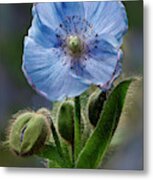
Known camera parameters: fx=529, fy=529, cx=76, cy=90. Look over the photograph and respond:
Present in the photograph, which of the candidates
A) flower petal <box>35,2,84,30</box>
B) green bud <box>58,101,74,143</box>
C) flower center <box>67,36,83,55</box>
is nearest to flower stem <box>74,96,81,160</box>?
green bud <box>58,101,74,143</box>

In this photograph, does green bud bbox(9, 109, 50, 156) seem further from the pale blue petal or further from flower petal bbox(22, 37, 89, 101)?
the pale blue petal

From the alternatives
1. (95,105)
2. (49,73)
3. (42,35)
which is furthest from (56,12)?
(95,105)

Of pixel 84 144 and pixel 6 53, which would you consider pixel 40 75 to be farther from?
pixel 84 144

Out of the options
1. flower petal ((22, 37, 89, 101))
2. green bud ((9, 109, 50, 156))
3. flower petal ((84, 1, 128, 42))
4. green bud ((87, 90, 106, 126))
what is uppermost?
flower petal ((84, 1, 128, 42))

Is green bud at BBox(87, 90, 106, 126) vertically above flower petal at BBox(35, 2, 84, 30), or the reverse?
flower petal at BBox(35, 2, 84, 30)

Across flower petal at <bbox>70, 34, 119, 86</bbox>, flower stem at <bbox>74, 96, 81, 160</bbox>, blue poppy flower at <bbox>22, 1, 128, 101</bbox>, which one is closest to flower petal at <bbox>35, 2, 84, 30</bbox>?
blue poppy flower at <bbox>22, 1, 128, 101</bbox>

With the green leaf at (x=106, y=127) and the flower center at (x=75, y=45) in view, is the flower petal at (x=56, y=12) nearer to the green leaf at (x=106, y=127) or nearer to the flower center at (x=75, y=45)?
the flower center at (x=75, y=45)

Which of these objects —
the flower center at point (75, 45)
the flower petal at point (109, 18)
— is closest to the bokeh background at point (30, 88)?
the flower petal at point (109, 18)

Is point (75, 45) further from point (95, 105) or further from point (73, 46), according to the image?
point (95, 105)
